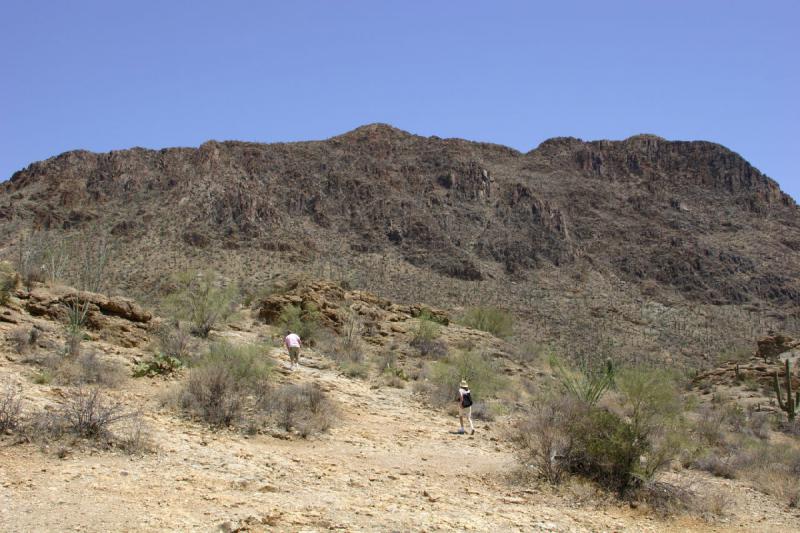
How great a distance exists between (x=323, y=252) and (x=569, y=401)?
51618 millimetres

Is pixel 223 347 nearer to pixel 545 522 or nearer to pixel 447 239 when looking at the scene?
pixel 545 522

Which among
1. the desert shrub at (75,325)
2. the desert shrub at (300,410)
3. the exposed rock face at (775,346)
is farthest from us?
the exposed rock face at (775,346)

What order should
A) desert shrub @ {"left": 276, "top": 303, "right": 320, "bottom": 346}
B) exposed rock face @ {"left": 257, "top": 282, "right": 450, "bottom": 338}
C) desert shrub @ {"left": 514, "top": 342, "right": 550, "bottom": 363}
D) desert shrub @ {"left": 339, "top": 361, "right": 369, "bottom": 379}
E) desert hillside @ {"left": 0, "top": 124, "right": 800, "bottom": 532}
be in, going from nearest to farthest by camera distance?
desert hillside @ {"left": 0, "top": 124, "right": 800, "bottom": 532} < desert shrub @ {"left": 339, "top": 361, "right": 369, "bottom": 379} < desert shrub @ {"left": 276, "top": 303, "right": 320, "bottom": 346} < exposed rock face @ {"left": 257, "top": 282, "right": 450, "bottom": 338} < desert shrub @ {"left": 514, "top": 342, "right": 550, "bottom": 363}

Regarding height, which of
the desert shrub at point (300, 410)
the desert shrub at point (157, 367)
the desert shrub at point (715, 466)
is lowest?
the desert shrub at point (715, 466)

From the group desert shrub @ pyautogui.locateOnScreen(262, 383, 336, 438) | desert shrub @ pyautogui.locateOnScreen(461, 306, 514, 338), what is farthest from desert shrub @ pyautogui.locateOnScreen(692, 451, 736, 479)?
desert shrub @ pyautogui.locateOnScreen(461, 306, 514, 338)

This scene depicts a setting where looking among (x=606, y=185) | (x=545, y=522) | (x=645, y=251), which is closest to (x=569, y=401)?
(x=545, y=522)

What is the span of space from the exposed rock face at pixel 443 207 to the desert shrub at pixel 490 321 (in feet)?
82.9

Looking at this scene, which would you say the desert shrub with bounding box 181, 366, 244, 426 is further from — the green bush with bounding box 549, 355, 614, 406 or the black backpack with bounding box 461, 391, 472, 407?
the green bush with bounding box 549, 355, 614, 406

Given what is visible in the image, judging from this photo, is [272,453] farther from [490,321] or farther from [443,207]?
[443,207]

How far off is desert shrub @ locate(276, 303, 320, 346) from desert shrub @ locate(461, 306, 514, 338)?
1061 cm

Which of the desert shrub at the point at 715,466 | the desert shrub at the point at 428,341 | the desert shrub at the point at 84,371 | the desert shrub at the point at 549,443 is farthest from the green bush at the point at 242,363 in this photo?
the desert shrub at the point at 428,341

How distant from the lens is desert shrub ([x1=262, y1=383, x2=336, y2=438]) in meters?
10.6

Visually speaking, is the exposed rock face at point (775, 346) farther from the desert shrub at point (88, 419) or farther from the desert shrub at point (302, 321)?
the desert shrub at point (88, 419)

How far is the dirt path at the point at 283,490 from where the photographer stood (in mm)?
6141
